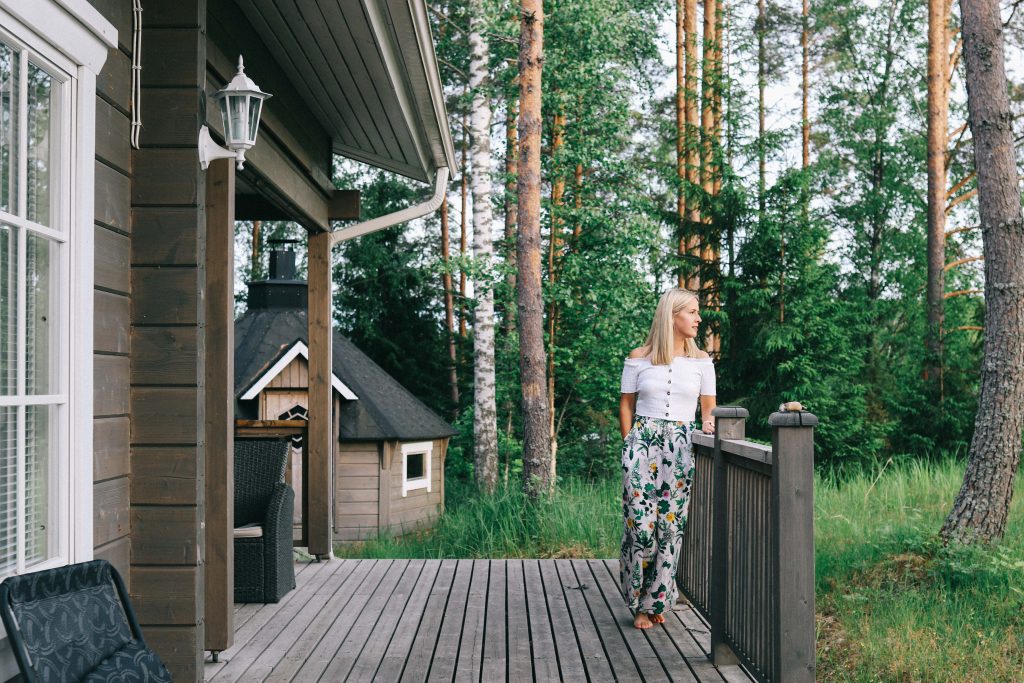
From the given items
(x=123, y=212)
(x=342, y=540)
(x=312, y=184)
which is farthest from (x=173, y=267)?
(x=342, y=540)

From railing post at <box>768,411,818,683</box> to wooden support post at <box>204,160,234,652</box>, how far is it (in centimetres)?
190

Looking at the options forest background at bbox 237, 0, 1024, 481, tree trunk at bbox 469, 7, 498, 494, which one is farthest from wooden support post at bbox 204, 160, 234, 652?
tree trunk at bbox 469, 7, 498, 494

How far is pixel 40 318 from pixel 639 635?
9.03ft

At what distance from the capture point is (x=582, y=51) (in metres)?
12.2

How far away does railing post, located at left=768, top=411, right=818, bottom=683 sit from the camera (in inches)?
111

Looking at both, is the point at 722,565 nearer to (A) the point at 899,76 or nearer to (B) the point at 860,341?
(B) the point at 860,341

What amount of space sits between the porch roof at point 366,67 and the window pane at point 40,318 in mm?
1570

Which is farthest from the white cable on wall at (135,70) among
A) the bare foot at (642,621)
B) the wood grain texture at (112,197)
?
the bare foot at (642,621)

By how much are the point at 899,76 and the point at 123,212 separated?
17643mm

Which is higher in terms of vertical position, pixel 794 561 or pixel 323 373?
pixel 323 373

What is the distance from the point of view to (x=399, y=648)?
3920 millimetres

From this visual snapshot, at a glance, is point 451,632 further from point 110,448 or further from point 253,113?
point 253,113

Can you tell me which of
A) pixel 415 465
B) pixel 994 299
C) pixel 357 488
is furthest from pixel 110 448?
pixel 415 465

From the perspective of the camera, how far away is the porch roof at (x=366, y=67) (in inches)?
146
